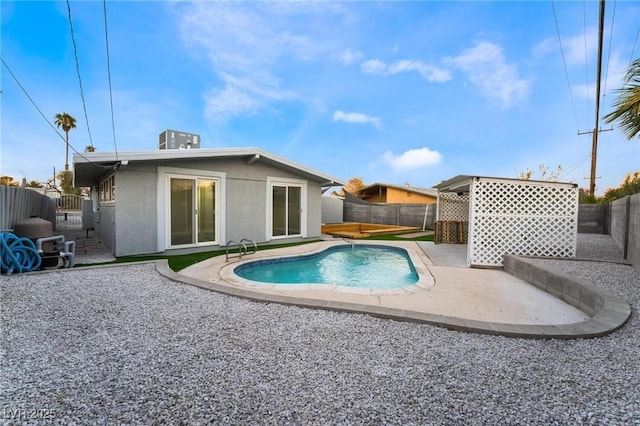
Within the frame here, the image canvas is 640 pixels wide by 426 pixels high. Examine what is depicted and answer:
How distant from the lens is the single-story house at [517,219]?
7.06m

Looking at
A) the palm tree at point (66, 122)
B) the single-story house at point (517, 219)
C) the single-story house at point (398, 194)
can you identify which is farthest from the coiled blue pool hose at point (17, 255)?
the palm tree at point (66, 122)

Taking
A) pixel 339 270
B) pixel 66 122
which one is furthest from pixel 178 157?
pixel 66 122

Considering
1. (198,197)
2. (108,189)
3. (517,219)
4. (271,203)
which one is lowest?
(517,219)

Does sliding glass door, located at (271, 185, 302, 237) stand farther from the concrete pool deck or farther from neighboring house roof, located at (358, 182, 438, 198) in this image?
neighboring house roof, located at (358, 182, 438, 198)

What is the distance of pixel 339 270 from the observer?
8219 mm

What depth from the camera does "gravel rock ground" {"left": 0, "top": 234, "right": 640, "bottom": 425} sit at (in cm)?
196

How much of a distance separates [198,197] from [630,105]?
34.2ft

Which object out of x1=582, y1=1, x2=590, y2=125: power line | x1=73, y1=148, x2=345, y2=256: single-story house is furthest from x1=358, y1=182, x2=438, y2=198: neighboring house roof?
x1=73, y1=148, x2=345, y2=256: single-story house

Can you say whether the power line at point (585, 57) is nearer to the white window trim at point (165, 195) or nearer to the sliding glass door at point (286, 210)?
the sliding glass door at point (286, 210)

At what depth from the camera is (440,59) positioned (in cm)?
1246

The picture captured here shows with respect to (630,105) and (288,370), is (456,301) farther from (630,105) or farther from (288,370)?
(630,105)

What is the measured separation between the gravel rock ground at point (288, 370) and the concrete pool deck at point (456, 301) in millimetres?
180

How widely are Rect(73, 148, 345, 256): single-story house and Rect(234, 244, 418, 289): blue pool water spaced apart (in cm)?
243

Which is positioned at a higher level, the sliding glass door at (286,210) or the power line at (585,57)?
the power line at (585,57)
